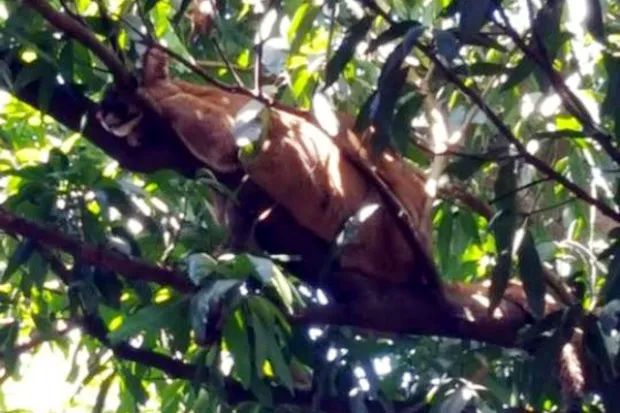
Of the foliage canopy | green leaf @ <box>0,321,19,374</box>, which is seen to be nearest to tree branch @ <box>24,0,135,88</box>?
the foliage canopy

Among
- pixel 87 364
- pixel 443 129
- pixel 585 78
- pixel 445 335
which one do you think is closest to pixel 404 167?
pixel 443 129

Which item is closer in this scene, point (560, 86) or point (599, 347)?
point (560, 86)

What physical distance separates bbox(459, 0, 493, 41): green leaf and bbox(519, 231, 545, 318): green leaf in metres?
0.47

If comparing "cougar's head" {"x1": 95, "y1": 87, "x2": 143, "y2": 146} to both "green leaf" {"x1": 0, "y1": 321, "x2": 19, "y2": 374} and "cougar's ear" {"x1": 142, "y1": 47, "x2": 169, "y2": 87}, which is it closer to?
"cougar's ear" {"x1": 142, "y1": 47, "x2": 169, "y2": 87}

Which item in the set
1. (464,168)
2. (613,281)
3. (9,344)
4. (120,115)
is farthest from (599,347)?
(9,344)

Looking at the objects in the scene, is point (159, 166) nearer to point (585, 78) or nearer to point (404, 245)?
point (404, 245)

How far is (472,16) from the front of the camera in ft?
4.58

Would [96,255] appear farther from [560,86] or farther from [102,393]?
[560,86]

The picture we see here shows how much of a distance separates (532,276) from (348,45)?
0.41 m

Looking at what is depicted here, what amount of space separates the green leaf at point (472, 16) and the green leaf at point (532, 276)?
0.47 metres

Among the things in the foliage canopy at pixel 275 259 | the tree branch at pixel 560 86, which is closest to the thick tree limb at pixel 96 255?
the foliage canopy at pixel 275 259

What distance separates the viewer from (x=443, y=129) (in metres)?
2.07

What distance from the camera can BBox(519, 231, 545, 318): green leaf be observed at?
1.78 meters

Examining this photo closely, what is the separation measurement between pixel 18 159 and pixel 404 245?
845 millimetres
